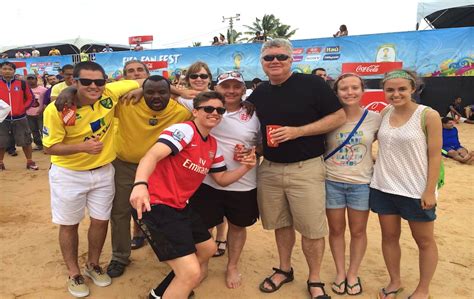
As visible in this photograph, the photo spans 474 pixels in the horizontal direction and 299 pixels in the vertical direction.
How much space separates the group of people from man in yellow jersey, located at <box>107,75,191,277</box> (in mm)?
12

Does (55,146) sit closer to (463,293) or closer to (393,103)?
(393,103)

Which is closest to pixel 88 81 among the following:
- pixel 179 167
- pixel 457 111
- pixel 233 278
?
pixel 179 167

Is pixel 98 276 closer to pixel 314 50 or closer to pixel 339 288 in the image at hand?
pixel 339 288

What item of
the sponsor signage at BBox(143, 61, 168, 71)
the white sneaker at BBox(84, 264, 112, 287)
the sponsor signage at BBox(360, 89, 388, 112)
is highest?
the sponsor signage at BBox(143, 61, 168, 71)

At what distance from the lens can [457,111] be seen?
12.1m

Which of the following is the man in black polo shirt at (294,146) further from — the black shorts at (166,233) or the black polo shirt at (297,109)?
the black shorts at (166,233)

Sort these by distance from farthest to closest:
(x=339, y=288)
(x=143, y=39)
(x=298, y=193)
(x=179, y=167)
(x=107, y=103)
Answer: (x=143, y=39) → (x=339, y=288) → (x=107, y=103) → (x=298, y=193) → (x=179, y=167)

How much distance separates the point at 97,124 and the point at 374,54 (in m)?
10.7

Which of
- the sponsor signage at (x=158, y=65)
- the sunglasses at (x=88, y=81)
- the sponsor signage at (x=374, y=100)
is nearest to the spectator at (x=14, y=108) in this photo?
the sunglasses at (x=88, y=81)

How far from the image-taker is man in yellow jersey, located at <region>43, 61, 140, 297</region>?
282 centimetres

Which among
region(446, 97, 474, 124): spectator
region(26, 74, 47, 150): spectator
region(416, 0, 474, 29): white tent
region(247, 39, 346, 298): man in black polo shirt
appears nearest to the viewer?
region(247, 39, 346, 298): man in black polo shirt

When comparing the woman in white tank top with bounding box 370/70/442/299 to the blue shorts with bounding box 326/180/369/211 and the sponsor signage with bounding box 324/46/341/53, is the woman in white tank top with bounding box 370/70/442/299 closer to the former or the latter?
the blue shorts with bounding box 326/180/369/211

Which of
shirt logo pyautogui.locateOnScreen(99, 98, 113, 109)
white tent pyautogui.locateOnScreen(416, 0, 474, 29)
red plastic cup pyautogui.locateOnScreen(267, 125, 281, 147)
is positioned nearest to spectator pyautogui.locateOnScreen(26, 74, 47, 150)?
shirt logo pyautogui.locateOnScreen(99, 98, 113, 109)

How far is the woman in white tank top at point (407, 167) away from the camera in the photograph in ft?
8.54
